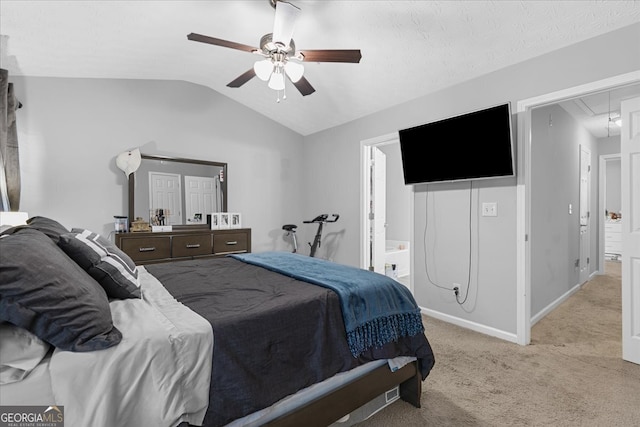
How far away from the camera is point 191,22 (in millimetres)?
2744

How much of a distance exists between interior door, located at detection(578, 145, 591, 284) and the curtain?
266 inches

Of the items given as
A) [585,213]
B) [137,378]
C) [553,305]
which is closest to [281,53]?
[137,378]

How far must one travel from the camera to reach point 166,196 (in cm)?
394

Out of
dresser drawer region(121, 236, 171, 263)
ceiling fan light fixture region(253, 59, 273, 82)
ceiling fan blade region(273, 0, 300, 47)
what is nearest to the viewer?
ceiling fan blade region(273, 0, 300, 47)

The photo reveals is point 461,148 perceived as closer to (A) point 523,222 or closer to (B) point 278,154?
(A) point 523,222

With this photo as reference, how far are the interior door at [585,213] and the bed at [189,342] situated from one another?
4236 mm

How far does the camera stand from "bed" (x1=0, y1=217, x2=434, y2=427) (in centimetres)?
96

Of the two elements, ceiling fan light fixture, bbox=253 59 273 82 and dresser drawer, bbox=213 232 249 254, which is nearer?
ceiling fan light fixture, bbox=253 59 273 82

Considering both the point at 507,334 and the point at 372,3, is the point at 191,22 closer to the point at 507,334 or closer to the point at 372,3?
the point at 372,3

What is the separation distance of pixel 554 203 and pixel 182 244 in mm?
4468

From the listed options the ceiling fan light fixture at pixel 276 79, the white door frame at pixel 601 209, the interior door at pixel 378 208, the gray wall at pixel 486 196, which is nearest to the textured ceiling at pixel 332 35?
the gray wall at pixel 486 196

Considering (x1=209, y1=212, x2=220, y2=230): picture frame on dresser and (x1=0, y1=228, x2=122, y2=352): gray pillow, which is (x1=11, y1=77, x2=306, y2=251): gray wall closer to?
(x1=209, y1=212, x2=220, y2=230): picture frame on dresser

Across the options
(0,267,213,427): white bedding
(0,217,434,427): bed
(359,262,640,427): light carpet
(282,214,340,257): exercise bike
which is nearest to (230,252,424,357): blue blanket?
(0,217,434,427): bed

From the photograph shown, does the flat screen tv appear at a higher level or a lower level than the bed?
higher
